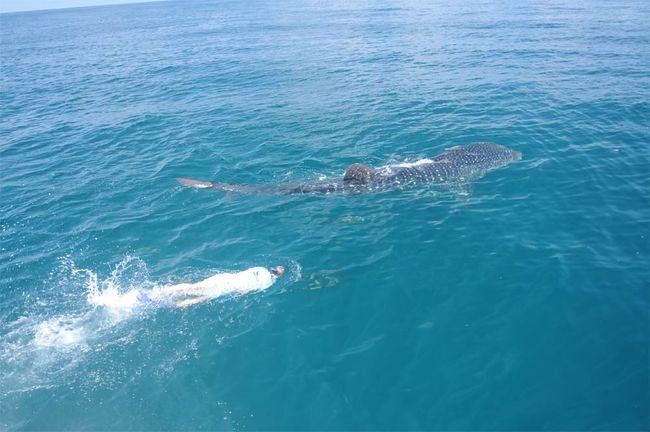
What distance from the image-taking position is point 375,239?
18375mm

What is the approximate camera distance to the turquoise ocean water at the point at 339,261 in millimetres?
12203

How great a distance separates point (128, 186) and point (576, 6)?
80477 mm

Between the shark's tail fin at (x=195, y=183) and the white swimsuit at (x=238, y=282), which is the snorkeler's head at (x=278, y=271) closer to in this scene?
the white swimsuit at (x=238, y=282)

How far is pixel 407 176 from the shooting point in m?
21.9

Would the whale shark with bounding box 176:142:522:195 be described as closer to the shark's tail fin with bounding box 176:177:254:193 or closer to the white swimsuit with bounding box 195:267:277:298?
the shark's tail fin with bounding box 176:177:254:193

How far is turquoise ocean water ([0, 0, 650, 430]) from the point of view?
40.0 ft

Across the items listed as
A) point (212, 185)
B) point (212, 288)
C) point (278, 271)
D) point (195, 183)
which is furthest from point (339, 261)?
point (195, 183)

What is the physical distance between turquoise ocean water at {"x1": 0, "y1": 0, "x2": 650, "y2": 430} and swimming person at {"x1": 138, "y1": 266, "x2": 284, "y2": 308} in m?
0.45

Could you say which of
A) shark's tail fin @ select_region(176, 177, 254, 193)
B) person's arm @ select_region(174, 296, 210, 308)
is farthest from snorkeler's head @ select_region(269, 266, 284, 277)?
shark's tail fin @ select_region(176, 177, 254, 193)

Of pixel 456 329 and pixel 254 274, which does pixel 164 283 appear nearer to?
pixel 254 274

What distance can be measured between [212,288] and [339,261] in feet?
16.7

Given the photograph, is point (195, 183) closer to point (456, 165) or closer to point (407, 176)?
point (407, 176)

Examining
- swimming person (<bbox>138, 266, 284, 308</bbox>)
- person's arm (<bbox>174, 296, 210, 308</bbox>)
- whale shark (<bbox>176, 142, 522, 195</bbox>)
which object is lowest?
person's arm (<bbox>174, 296, 210, 308</bbox>)

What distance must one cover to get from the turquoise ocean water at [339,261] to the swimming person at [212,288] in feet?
1.46
